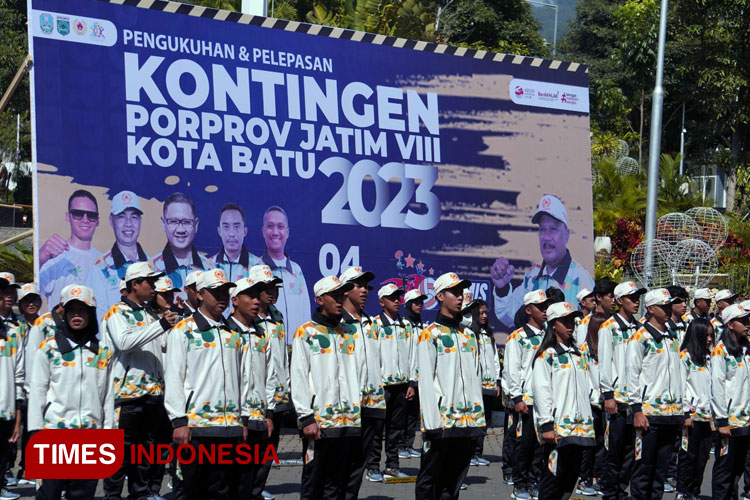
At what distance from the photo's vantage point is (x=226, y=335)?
775cm

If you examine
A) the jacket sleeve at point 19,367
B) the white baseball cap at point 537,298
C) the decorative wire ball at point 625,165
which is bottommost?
the jacket sleeve at point 19,367

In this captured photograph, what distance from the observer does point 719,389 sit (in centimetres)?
1079

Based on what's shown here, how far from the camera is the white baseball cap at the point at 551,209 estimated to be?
17.3m

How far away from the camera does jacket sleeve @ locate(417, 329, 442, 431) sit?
8562 mm

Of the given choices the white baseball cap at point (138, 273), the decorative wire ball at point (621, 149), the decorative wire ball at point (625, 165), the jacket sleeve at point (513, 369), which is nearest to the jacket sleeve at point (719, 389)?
the jacket sleeve at point (513, 369)

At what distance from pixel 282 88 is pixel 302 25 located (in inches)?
42.3

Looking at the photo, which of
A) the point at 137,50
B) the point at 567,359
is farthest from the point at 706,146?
the point at 567,359

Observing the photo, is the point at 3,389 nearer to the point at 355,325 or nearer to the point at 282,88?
the point at 355,325

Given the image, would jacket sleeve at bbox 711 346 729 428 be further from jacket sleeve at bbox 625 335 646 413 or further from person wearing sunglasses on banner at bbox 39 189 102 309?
person wearing sunglasses on banner at bbox 39 189 102 309

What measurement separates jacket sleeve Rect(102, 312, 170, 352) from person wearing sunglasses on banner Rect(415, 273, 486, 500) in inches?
86.8

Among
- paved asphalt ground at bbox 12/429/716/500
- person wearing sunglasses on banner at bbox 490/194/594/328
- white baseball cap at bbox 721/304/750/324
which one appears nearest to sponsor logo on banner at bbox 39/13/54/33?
paved asphalt ground at bbox 12/429/716/500

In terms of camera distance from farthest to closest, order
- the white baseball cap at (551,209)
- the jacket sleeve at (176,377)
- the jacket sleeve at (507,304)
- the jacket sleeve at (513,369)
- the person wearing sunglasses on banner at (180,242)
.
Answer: the white baseball cap at (551,209) < the jacket sleeve at (507,304) < the person wearing sunglasses on banner at (180,242) < the jacket sleeve at (513,369) < the jacket sleeve at (176,377)

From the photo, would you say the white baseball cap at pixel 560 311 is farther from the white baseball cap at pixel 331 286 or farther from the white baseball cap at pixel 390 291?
the white baseball cap at pixel 390 291

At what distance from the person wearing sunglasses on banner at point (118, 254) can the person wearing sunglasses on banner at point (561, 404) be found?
668 centimetres
